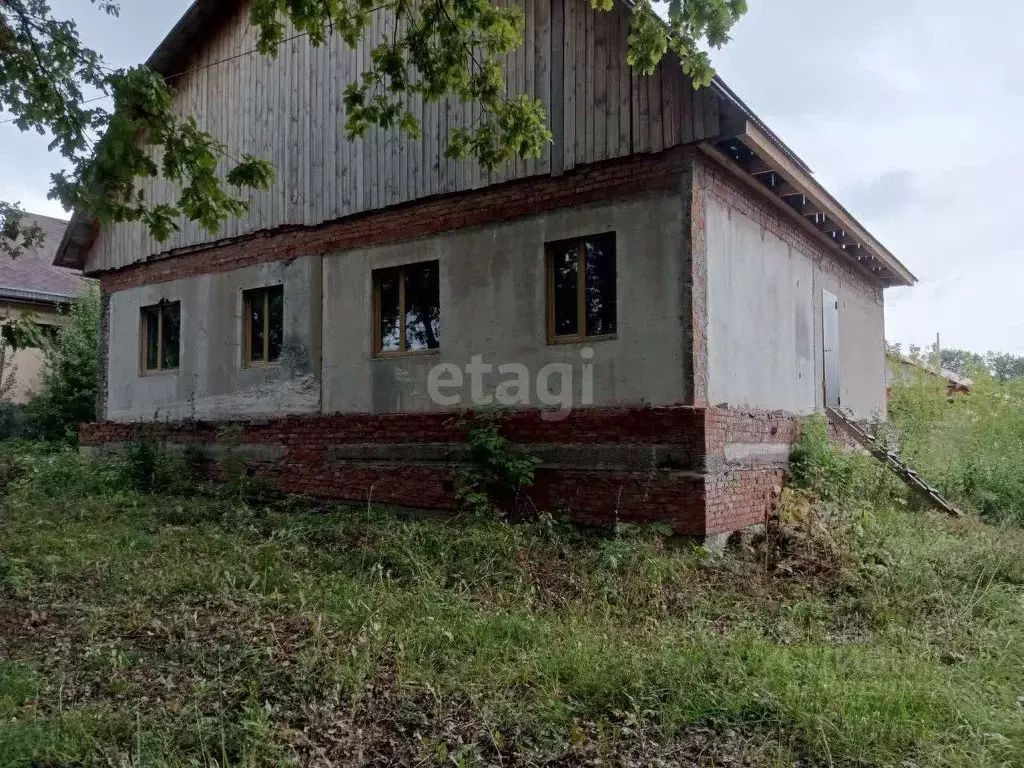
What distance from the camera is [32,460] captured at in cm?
1303

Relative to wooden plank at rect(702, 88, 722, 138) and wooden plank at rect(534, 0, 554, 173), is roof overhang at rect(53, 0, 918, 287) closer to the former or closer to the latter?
wooden plank at rect(702, 88, 722, 138)

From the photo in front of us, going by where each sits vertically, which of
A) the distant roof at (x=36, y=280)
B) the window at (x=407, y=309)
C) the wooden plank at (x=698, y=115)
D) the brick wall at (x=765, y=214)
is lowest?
the window at (x=407, y=309)

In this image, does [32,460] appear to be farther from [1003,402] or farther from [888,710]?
[1003,402]

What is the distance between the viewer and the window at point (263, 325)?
11.5 m

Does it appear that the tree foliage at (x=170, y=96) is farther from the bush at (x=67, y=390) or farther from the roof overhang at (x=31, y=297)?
the roof overhang at (x=31, y=297)

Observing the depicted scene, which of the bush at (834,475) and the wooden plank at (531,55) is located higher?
the wooden plank at (531,55)

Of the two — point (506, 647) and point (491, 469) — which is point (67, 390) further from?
point (506, 647)

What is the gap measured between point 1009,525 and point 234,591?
9127 millimetres

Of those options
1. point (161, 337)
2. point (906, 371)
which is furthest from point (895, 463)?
point (161, 337)

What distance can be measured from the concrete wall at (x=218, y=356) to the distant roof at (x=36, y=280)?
8522 millimetres

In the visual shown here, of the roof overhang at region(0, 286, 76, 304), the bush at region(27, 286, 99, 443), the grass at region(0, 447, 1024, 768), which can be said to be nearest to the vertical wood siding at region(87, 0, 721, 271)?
the grass at region(0, 447, 1024, 768)

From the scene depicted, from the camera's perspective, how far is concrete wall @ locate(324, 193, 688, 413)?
313 inches

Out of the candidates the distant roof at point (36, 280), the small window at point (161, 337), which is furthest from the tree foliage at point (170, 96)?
the distant roof at point (36, 280)

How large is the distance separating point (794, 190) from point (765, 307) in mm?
1512
